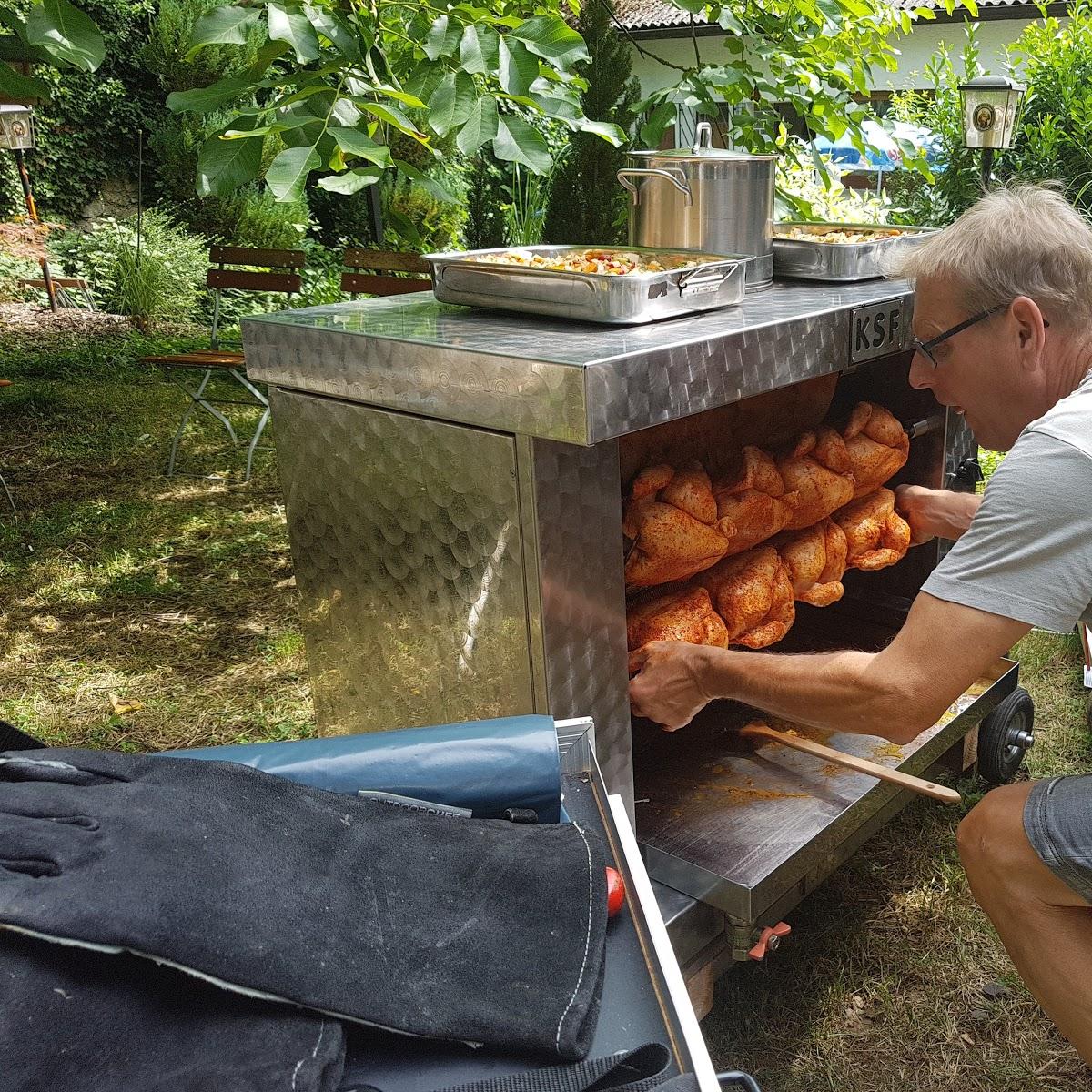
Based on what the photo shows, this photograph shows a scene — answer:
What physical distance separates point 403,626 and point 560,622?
505 mm

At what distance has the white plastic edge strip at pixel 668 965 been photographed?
105cm

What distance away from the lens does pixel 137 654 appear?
455 cm

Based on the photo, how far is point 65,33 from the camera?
216 cm

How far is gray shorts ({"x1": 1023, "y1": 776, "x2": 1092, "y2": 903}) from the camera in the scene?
1931 millimetres

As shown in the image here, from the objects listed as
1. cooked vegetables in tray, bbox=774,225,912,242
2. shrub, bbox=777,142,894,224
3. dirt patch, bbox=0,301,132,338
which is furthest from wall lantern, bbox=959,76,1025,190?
dirt patch, bbox=0,301,132,338

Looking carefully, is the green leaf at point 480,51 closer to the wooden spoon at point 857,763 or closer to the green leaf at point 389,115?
the green leaf at point 389,115

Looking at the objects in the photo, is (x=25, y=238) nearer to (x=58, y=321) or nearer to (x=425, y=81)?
(x=58, y=321)

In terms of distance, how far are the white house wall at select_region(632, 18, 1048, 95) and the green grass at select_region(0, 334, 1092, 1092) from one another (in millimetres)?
9320

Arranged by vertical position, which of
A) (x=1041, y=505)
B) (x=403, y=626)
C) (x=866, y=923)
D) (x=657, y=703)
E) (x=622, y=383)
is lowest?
(x=866, y=923)

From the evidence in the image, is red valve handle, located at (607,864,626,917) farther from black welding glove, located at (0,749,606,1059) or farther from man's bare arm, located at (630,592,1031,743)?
man's bare arm, located at (630,592,1031,743)

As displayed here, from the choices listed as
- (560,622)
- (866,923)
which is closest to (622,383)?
(560,622)

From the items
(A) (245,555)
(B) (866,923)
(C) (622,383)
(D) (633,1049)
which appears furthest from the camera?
(A) (245,555)

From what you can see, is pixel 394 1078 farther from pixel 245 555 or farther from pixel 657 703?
pixel 245 555

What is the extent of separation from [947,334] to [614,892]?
147 centimetres
